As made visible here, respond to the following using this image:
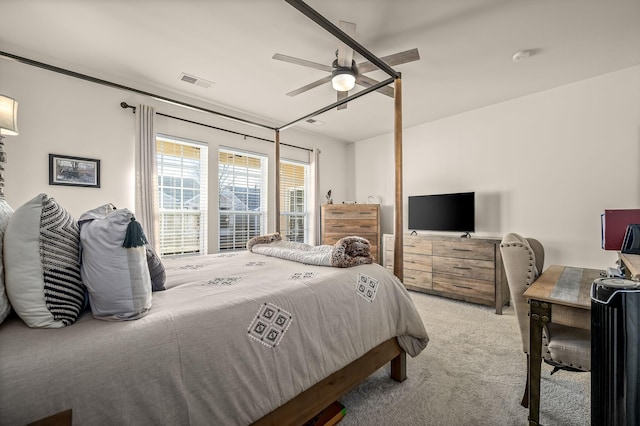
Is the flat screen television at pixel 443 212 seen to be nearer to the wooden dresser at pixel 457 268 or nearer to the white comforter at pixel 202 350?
the wooden dresser at pixel 457 268

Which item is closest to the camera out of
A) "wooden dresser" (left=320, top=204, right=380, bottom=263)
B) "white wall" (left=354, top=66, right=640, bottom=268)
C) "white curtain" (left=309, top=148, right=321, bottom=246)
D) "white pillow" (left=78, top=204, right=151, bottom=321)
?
"white pillow" (left=78, top=204, right=151, bottom=321)

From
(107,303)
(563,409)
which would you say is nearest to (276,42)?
(107,303)

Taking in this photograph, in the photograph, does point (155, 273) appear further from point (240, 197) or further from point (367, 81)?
point (240, 197)

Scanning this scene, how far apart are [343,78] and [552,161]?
2930 millimetres

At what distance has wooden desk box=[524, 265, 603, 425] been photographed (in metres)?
1.27

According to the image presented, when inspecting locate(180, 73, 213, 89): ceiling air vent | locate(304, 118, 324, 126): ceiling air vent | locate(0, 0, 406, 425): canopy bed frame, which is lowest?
locate(0, 0, 406, 425): canopy bed frame

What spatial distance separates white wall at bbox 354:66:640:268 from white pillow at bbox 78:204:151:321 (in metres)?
4.28

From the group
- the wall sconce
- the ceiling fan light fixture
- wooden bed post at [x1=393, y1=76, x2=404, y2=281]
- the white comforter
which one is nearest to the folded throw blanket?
the white comforter

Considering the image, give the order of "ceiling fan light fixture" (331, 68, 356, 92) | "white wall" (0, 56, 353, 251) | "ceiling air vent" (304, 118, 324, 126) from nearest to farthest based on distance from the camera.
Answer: "ceiling fan light fixture" (331, 68, 356, 92) → "white wall" (0, 56, 353, 251) → "ceiling air vent" (304, 118, 324, 126)

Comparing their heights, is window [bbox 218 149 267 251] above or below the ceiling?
below

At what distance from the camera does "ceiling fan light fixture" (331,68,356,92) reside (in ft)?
7.88

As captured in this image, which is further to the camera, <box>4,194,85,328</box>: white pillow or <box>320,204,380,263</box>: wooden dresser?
<box>320,204,380,263</box>: wooden dresser

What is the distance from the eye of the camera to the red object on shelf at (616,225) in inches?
74.3

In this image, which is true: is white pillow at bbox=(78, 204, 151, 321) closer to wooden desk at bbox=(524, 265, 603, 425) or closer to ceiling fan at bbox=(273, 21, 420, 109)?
wooden desk at bbox=(524, 265, 603, 425)
